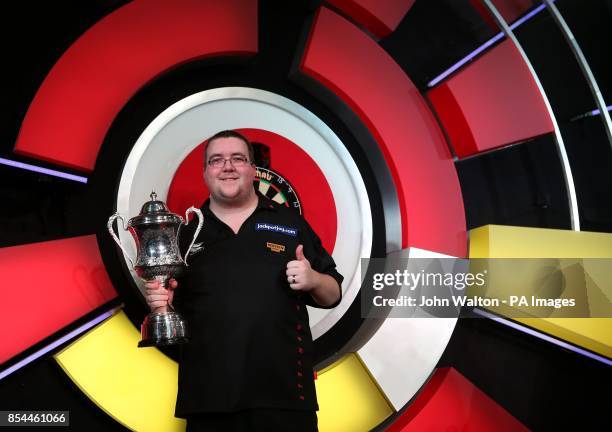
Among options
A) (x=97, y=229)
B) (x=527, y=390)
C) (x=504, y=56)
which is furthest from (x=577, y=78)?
(x=97, y=229)

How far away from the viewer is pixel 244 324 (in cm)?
201

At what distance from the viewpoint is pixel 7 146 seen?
2340mm

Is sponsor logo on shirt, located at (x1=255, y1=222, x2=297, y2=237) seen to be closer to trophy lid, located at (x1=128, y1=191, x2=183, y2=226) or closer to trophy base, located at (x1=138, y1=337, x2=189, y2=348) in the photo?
trophy lid, located at (x1=128, y1=191, x2=183, y2=226)

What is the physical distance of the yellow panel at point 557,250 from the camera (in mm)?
2809

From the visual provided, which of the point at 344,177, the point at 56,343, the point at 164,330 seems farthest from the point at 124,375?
the point at 344,177

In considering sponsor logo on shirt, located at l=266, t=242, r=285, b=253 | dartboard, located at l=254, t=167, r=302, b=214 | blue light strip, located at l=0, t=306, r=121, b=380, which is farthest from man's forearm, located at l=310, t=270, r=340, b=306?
blue light strip, located at l=0, t=306, r=121, b=380

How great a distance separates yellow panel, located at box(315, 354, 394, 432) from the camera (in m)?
2.58

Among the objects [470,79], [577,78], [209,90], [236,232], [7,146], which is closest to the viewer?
[236,232]

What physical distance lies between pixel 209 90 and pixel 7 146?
87 centimetres

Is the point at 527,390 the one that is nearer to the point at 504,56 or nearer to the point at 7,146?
the point at 504,56

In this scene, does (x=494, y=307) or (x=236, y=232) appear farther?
(x=494, y=307)

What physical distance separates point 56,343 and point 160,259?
2.07 feet

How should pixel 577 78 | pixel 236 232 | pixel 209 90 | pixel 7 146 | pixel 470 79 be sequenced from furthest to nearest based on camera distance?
pixel 577 78, pixel 470 79, pixel 209 90, pixel 7 146, pixel 236 232

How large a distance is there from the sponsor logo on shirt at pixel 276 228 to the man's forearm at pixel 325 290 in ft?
0.66
